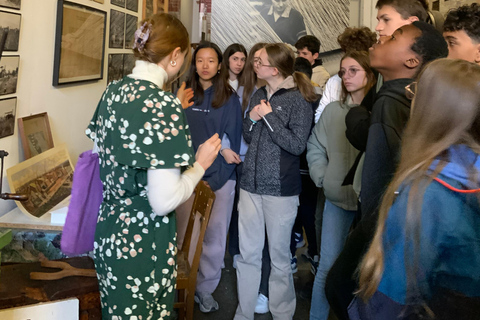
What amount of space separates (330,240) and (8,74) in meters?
1.74

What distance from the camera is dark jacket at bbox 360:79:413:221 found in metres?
1.64

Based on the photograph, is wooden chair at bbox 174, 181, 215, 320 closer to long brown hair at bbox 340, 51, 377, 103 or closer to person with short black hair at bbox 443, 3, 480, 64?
long brown hair at bbox 340, 51, 377, 103

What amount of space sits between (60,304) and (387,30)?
1764 millimetres

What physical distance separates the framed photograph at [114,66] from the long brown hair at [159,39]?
1.86m

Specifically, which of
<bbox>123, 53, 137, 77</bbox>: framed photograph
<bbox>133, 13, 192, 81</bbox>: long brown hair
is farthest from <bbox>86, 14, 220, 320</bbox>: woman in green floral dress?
<bbox>123, 53, 137, 77</bbox>: framed photograph

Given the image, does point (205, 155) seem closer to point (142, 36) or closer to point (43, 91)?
point (142, 36)

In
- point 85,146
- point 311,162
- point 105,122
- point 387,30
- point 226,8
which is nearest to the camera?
point 105,122

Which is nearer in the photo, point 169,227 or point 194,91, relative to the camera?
point 169,227

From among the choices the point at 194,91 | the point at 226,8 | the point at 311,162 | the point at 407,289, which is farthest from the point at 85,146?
the point at 226,8

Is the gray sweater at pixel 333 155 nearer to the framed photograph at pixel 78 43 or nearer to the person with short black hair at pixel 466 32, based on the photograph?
the person with short black hair at pixel 466 32

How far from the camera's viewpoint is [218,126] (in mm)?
3215

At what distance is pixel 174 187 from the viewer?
1626mm

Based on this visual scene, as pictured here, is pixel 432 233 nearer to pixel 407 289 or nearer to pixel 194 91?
pixel 407 289

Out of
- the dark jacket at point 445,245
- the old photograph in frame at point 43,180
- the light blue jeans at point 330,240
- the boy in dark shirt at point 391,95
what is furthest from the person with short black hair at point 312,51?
the dark jacket at point 445,245
